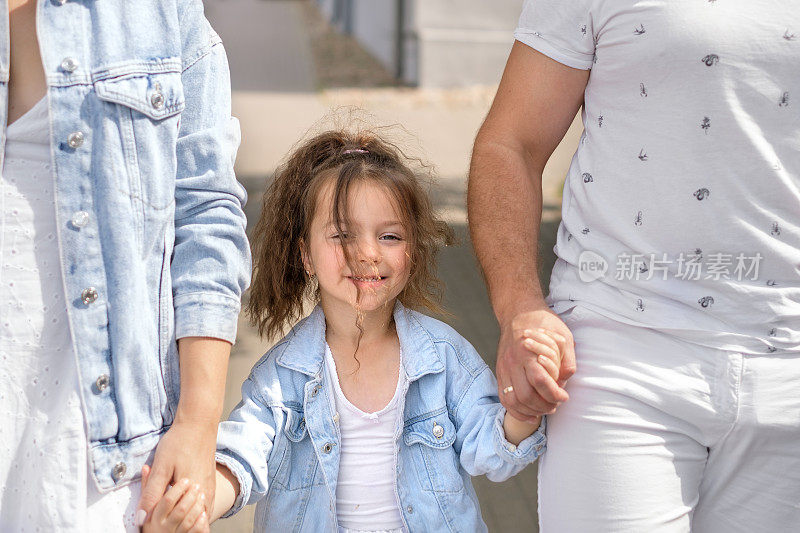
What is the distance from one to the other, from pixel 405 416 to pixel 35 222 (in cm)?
102

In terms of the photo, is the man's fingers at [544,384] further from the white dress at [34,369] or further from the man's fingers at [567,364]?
the white dress at [34,369]

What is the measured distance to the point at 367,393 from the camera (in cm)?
228

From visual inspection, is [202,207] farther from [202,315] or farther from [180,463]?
[180,463]

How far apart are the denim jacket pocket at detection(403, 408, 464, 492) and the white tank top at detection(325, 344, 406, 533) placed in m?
0.06

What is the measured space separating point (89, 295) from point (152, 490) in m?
0.36

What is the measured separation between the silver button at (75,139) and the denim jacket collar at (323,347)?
847 millimetres

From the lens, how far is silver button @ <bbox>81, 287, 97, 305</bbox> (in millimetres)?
1601

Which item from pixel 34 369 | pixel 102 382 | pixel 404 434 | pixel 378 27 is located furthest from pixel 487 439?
pixel 378 27

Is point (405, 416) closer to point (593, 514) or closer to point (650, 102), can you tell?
point (593, 514)

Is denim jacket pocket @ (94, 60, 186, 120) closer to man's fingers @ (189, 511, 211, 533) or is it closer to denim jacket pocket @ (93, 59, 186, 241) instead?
denim jacket pocket @ (93, 59, 186, 241)

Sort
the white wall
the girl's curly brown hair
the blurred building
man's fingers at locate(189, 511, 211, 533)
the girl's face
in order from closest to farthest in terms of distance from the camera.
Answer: man's fingers at locate(189, 511, 211, 533), the girl's face, the girl's curly brown hair, the blurred building, the white wall

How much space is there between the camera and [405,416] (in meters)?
2.26

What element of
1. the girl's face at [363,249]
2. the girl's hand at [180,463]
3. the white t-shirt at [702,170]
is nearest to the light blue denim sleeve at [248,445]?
the girl's hand at [180,463]

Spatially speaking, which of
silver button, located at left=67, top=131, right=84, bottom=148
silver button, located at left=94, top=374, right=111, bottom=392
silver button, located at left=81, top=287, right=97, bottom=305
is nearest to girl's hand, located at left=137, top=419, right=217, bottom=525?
silver button, located at left=94, top=374, right=111, bottom=392
